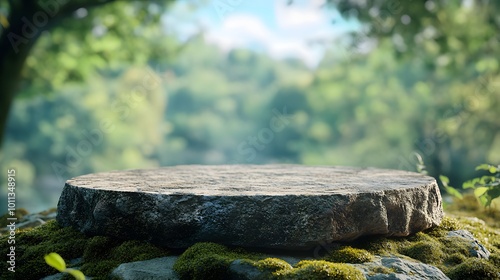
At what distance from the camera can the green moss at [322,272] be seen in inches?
124

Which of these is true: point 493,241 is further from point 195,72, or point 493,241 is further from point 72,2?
point 195,72

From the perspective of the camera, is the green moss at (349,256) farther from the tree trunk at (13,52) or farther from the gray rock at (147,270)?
the tree trunk at (13,52)

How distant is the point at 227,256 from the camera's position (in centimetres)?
346

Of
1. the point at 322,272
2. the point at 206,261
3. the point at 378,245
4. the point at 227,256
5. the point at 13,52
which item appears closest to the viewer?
the point at 322,272

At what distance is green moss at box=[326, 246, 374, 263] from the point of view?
351cm

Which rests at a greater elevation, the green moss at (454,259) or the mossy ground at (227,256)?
the mossy ground at (227,256)

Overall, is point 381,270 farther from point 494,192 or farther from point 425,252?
point 494,192

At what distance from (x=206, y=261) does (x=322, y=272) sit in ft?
2.41

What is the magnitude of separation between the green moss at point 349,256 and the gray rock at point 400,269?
0.05 metres

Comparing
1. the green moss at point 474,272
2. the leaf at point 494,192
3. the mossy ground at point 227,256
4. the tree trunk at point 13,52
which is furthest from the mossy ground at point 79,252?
the tree trunk at point 13,52

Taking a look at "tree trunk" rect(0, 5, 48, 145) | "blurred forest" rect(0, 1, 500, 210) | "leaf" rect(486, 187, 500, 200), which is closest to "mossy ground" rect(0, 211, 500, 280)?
"leaf" rect(486, 187, 500, 200)

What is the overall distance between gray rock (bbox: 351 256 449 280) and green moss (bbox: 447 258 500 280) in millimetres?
131

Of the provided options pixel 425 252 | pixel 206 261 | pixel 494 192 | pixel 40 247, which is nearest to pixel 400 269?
pixel 425 252

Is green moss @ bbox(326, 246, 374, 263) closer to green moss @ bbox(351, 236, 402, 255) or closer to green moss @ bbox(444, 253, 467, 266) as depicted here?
green moss @ bbox(351, 236, 402, 255)
